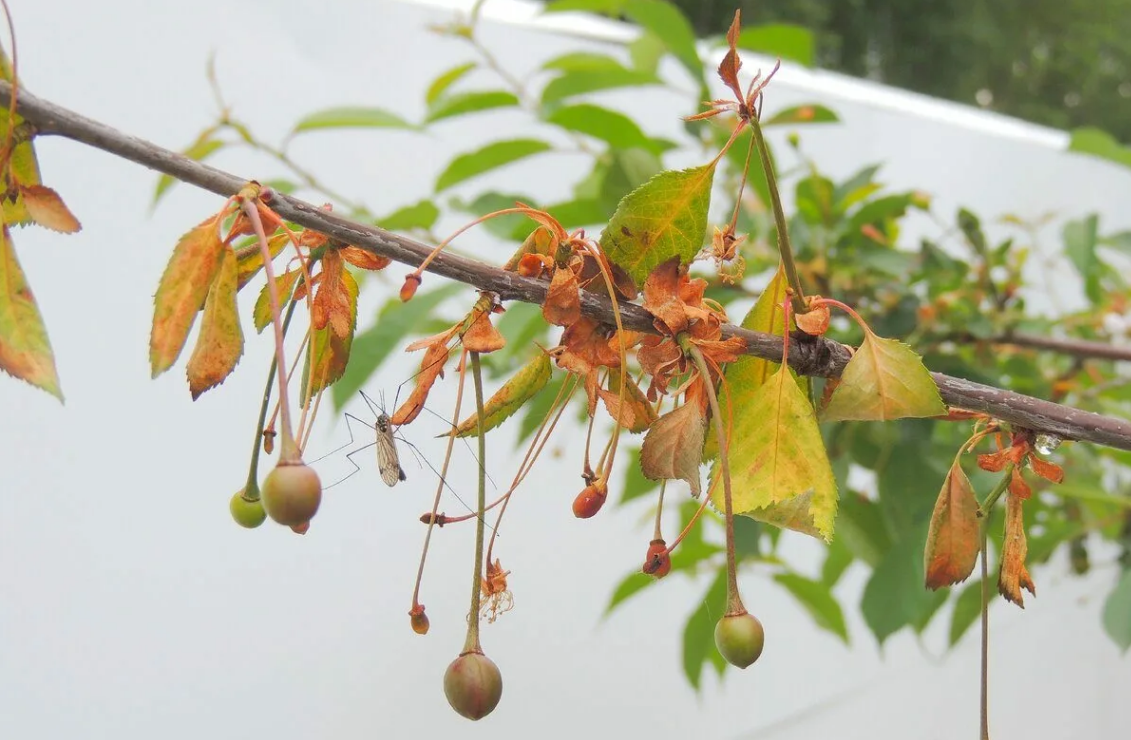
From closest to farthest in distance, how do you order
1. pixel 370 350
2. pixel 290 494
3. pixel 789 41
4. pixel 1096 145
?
pixel 290 494 < pixel 370 350 < pixel 789 41 < pixel 1096 145

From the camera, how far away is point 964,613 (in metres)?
0.50

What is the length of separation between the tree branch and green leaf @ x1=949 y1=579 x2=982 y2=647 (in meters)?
0.34

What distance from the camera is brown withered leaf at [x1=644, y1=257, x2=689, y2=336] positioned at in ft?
0.57

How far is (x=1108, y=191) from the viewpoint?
137 centimetres

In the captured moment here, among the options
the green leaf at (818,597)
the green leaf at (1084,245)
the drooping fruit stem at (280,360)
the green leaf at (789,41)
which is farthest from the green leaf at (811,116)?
the drooping fruit stem at (280,360)

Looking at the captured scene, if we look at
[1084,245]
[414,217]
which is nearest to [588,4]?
[414,217]

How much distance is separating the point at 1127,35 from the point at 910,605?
8.30 ft

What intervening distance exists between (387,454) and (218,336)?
48mm

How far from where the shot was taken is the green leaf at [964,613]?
50cm

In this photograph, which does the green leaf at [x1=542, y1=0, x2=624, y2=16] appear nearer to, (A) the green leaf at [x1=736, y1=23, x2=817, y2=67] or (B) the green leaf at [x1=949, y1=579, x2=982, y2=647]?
(A) the green leaf at [x1=736, y1=23, x2=817, y2=67]

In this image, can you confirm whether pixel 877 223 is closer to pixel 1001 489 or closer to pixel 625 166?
pixel 625 166

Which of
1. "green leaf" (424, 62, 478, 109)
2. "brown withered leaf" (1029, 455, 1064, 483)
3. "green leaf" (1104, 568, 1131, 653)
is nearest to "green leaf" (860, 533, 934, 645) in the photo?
"green leaf" (1104, 568, 1131, 653)

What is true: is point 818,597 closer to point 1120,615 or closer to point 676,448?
point 1120,615

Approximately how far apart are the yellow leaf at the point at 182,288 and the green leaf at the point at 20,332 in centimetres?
2
